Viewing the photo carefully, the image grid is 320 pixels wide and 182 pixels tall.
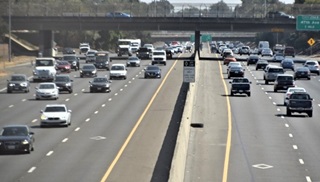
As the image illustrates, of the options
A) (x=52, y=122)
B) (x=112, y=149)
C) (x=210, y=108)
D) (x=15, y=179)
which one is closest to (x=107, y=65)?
(x=210, y=108)

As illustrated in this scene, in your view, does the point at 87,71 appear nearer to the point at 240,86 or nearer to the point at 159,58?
the point at 159,58

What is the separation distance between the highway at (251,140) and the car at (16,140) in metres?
7.29

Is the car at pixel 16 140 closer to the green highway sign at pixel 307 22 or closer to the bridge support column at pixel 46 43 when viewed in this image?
the green highway sign at pixel 307 22

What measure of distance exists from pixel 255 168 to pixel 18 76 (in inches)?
1863

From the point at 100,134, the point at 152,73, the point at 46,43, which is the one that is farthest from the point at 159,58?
the point at 100,134

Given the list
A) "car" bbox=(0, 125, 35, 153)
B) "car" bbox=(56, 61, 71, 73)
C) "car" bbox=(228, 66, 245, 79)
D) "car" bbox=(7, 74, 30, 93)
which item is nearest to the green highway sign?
"car" bbox=(56, 61, 71, 73)

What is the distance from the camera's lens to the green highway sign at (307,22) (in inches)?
5807

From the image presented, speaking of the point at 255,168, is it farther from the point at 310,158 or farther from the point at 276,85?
the point at 276,85

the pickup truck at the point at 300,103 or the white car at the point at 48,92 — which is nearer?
the pickup truck at the point at 300,103

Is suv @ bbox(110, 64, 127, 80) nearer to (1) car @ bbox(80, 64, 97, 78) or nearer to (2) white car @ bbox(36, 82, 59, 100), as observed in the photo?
(1) car @ bbox(80, 64, 97, 78)

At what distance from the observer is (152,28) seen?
14875 cm

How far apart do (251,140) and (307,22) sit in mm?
99235

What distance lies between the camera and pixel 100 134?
54.4m

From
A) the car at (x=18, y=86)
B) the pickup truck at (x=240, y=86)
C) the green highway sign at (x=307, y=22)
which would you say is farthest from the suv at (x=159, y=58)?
the pickup truck at (x=240, y=86)
